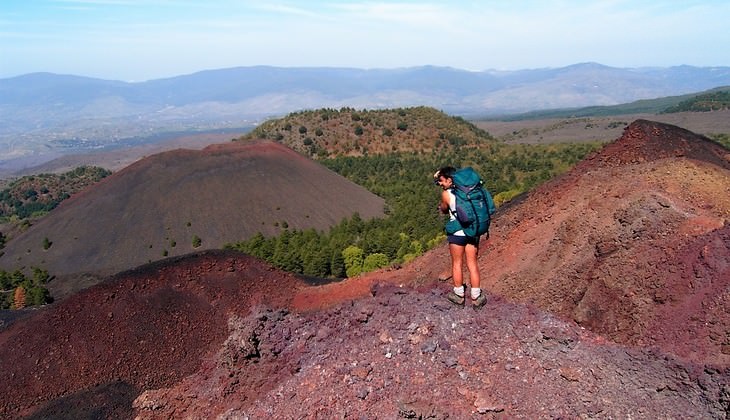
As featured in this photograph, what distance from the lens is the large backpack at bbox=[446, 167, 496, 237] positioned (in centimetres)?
828

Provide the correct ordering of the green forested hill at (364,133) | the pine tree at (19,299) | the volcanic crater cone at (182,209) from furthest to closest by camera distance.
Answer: the green forested hill at (364,133), the volcanic crater cone at (182,209), the pine tree at (19,299)

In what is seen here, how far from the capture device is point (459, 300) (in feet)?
27.3

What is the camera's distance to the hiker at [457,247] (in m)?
8.38

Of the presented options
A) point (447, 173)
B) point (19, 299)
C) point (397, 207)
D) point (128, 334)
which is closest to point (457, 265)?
point (447, 173)

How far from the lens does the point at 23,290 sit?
30594mm

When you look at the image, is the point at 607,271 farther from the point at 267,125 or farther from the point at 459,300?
the point at 267,125


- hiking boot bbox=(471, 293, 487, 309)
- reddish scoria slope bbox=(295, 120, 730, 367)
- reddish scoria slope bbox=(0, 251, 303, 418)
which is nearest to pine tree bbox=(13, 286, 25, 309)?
reddish scoria slope bbox=(0, 251, 303, 418)

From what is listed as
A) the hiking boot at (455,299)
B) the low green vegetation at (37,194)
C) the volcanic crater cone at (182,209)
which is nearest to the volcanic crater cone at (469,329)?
the hiking boot at (455,299)

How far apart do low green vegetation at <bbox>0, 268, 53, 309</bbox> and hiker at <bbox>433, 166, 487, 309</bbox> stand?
29175 millimetres

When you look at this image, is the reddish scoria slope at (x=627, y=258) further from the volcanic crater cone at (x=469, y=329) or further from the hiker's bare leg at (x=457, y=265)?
the hiker's bare leg at (x=457, y=265)

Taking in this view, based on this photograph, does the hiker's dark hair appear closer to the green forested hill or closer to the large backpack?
the large backpack

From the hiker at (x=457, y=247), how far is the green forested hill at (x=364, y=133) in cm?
7258

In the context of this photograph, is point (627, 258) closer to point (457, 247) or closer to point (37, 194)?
point (457, 247)

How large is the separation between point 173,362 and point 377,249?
64.7ft
